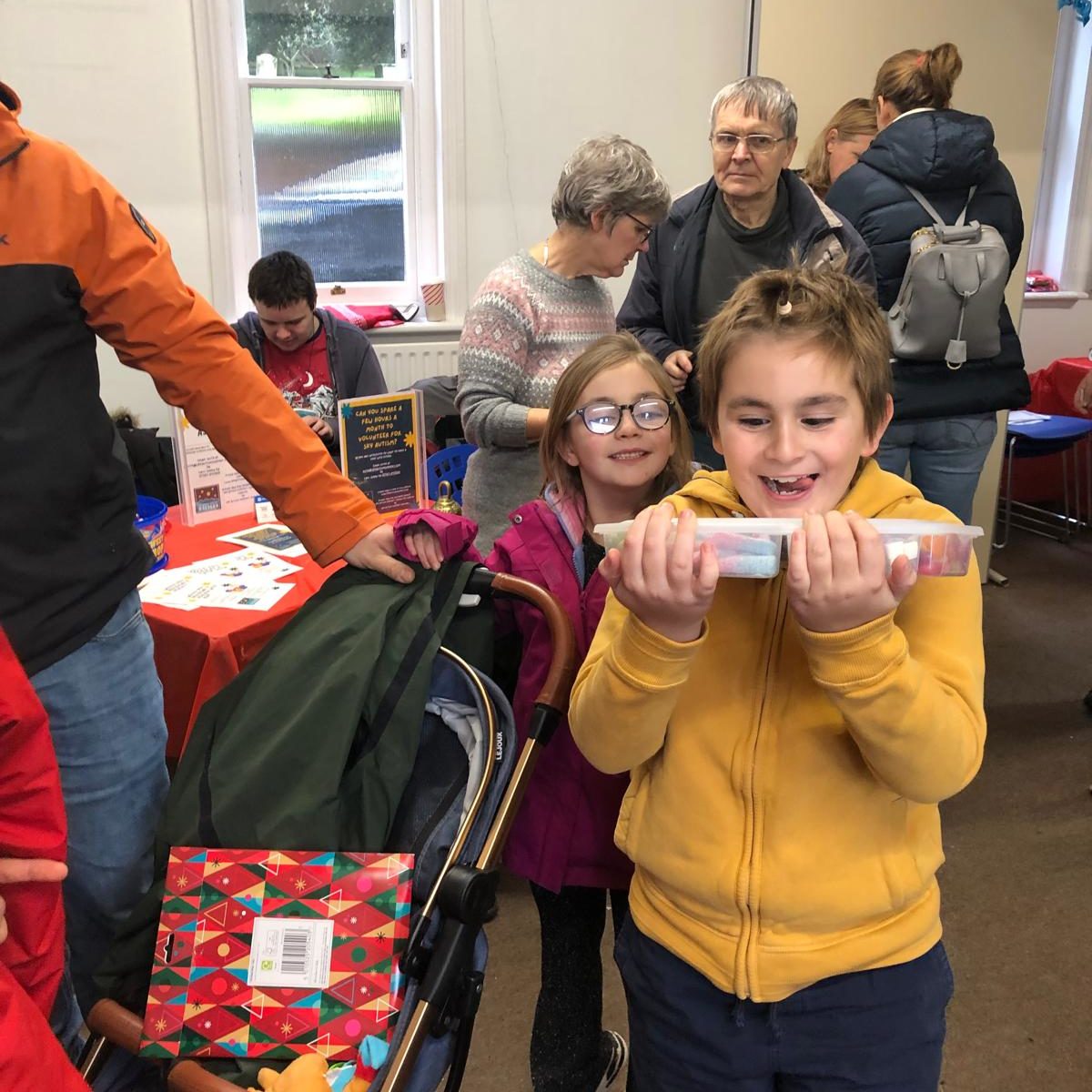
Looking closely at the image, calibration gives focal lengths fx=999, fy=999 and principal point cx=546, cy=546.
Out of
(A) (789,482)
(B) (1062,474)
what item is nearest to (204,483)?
(A) (789,482)

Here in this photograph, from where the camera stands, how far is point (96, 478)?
4.21ft

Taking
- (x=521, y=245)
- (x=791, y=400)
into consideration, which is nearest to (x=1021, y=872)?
(x=791, y=400)

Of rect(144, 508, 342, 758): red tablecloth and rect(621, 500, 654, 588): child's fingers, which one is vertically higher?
rect(621, 500, 654, 588): child's fingers

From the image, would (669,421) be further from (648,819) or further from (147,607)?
(147,607)

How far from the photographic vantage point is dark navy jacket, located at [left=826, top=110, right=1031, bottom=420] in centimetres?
253

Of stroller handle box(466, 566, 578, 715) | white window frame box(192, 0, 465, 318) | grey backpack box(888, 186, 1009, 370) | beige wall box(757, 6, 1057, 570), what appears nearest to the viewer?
stroller handle box(466, 566, 578, 715)

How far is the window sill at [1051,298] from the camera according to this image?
565 cm

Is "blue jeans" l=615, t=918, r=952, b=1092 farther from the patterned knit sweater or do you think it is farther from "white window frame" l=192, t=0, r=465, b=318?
"white window frame" l=192, t=0, r=465, b=318

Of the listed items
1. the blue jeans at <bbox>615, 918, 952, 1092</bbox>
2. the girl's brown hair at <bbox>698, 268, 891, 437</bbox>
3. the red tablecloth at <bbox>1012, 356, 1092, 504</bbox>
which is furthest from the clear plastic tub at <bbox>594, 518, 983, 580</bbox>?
the red tablecloth at <bbox>1012, 356, 1092, 504</bbox>

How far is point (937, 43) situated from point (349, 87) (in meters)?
2.45

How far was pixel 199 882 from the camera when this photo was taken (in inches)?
46.2

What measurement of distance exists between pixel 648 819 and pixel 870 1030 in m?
0.31

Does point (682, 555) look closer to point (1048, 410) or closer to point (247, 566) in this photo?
point (247, 566)

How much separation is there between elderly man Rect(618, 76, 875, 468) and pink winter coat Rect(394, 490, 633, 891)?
0.80 metres
